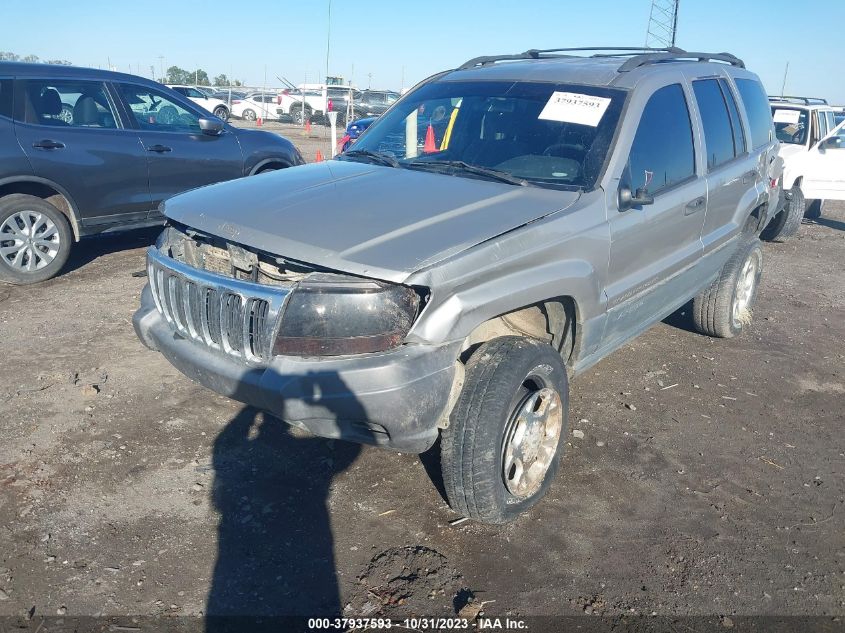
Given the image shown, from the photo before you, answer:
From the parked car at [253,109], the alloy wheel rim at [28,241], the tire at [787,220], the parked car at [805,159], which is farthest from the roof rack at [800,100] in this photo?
the parked car at [253,109]

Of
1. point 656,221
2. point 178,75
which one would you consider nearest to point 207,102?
point 656,221

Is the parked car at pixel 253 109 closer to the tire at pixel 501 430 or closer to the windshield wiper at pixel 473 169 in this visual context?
the windshield wiper at pixel 473 169

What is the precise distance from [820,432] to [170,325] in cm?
368

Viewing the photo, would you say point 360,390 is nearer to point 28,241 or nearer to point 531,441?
point 531,441

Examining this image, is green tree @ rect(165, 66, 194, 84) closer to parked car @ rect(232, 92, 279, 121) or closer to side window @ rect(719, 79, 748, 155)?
parked car @ rect(232, 92, 279, 121)

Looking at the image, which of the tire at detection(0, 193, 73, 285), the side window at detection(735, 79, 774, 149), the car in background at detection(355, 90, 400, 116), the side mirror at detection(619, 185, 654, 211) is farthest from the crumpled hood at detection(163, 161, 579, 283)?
the car in background at detection(355, 90, 400, 116)

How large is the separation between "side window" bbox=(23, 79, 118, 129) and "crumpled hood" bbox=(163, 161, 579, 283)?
366 cm

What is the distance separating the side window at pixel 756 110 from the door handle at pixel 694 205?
133cm

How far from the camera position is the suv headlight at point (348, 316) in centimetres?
260

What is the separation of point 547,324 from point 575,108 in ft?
3.80

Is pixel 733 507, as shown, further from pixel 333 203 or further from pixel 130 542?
Answer: pixel 130 542

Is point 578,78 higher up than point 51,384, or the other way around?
point 578,78

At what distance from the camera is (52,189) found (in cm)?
622

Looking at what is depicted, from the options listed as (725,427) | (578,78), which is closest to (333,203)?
(578,78)
